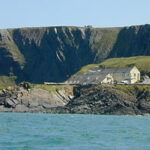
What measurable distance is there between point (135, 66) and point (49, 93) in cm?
3805

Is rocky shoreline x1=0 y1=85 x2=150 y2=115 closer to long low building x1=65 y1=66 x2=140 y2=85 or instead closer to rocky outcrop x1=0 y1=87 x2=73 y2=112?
rocky outcrop x1=0 y1=87 x2=73 y2=112

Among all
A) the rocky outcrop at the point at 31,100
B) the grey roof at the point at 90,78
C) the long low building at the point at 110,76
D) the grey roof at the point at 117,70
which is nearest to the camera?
the rocky outcrop at the point at 31,100

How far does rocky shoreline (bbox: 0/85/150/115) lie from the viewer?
441 feet

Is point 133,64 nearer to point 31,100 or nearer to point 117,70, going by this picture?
point 117,70

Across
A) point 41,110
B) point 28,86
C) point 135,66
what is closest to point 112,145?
point 41,110

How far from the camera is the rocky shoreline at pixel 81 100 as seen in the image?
441 ft

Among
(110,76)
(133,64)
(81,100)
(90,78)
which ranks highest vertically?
(133,64)

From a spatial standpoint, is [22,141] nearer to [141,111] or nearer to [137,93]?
[141,111]

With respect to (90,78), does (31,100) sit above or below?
below

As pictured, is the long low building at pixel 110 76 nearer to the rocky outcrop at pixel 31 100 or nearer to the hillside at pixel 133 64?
the hillside at pixel 133 64

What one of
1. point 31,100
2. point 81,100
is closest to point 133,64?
point 81,100

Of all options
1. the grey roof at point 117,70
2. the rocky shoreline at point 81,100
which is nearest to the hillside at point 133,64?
the grey roof at point 117,70

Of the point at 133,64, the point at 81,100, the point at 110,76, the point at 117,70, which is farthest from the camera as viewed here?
the point at 133,64

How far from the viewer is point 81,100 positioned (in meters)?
140
